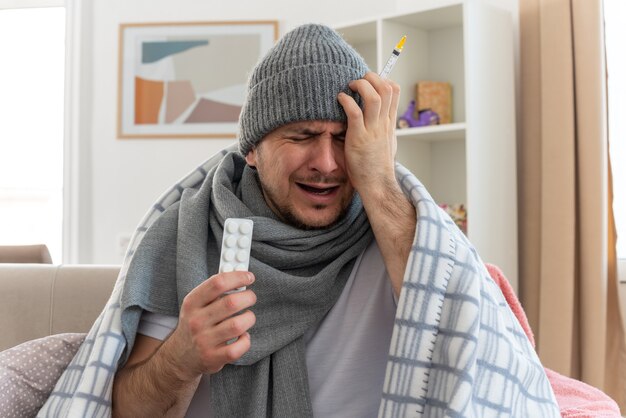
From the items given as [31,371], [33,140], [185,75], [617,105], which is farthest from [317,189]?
[33,140]

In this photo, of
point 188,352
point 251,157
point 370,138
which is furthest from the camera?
point 251,157

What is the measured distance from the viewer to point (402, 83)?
11.4ft

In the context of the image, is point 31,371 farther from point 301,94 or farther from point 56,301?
point 301,94

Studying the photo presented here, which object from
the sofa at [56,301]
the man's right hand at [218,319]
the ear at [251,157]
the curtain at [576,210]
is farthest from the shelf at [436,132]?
the man's right hand at [218,319]

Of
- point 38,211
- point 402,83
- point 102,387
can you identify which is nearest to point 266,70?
point 102,387

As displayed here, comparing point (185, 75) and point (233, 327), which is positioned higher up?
point (185, 75)

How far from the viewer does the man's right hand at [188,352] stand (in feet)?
3.58

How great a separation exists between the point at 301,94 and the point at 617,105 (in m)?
2.34

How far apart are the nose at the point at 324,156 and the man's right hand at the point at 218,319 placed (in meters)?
0.35

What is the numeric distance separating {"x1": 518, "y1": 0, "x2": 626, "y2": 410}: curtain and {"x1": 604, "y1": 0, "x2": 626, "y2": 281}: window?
8.1 inches

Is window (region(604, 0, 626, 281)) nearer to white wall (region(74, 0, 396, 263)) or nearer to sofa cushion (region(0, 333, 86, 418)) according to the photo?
white wall (region(74, 0, 396, 263))

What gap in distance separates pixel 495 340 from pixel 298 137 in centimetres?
51

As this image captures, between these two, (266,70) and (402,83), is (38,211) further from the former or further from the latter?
(266,70)

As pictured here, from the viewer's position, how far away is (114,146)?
4305 mm
